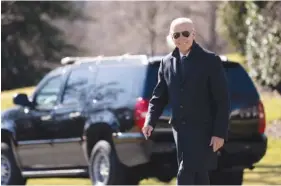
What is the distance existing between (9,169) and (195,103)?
5680 mm

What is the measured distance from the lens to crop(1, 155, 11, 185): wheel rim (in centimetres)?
1124

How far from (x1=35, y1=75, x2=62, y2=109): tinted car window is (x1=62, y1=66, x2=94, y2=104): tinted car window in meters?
0.19

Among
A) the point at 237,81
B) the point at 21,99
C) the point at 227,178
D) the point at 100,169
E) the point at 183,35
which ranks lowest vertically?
the point at 227,178

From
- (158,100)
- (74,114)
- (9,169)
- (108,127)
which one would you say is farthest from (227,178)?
(158,100)

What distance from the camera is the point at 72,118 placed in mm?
10172

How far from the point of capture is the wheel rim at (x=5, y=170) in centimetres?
1124

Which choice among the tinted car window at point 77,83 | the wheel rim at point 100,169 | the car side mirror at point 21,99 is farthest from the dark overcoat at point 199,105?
the car side mirror at point 21,99

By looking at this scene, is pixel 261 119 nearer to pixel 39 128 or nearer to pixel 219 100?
pixel 39 128

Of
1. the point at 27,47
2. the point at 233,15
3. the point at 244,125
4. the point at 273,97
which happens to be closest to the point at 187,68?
the point at 244,125

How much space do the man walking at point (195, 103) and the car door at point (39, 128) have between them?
4435 millimetres

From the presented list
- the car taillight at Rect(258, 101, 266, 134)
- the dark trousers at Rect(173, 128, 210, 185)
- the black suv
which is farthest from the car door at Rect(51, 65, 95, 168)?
the dark trousers at Rect(173, 128, 210, 185)

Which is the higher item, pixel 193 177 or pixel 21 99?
pixel 21 99

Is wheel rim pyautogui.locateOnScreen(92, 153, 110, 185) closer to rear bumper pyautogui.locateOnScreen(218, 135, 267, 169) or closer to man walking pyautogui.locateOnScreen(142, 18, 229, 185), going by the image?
rear bumper pyautogui.locateOnScreen(218, 135, 267, 169)

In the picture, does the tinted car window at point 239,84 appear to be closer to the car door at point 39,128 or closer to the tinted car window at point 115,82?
the tinted car window at point 115,82
